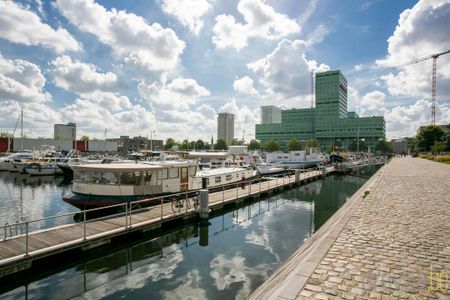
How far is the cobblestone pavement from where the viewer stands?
7.12 m

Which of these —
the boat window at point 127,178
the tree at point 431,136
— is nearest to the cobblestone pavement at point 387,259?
the boat window at point 127,178

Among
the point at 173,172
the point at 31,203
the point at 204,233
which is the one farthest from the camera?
the point at 31,203

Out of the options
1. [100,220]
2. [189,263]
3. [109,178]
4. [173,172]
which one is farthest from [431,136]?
[100,220]

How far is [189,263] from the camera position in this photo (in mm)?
12453

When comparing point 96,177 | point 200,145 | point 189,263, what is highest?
point 200,145

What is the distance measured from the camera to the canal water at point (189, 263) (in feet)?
32.3

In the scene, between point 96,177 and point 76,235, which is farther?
point 96,177

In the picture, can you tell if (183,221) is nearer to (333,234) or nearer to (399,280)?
(333,234)

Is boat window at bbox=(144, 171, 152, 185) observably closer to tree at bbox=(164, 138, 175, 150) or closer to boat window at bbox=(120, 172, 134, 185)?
boat window at bbox=(120, 172, 134, 185)

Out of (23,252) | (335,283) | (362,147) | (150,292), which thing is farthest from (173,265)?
(362,147)

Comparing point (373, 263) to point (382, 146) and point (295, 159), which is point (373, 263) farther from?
point (382, 146)

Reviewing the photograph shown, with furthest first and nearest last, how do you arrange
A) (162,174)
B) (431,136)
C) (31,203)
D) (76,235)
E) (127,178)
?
1. (431,136)
2. (31,203)
3. (162,174)
4. (127,178)
5. (76,235)

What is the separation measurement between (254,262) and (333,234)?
12.8ft

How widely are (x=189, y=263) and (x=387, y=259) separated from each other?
323 inches
